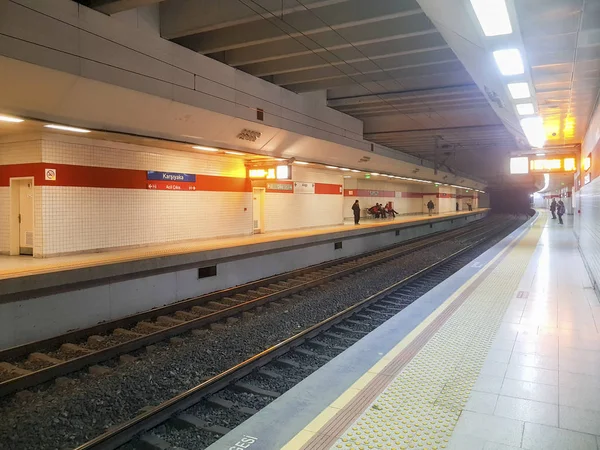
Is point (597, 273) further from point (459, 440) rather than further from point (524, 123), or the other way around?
point (459, 440)

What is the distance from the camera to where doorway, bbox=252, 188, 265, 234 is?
16000 mm

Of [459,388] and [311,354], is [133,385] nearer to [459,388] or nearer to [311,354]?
[311,354]

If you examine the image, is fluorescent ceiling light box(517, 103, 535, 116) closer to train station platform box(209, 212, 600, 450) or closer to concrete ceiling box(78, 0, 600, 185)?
concrete ceiling box(78, 0, 600, 185)

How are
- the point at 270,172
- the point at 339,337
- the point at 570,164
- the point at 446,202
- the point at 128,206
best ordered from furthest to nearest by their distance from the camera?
the point at 446,202 < the point at 570,164 < the point at 270,172 < the point at 128,206 < the point at 339,337

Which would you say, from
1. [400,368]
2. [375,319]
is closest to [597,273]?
[375,319]

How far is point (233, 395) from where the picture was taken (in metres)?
5.05

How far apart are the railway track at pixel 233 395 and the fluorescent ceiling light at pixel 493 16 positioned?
4425mm

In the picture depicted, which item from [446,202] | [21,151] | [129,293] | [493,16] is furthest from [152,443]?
[446,202]

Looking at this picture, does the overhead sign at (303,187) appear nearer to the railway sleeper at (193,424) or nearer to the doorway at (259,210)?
the doorway at (259,210)

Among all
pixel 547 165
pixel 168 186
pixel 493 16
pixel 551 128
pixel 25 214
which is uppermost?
pixel 551 128

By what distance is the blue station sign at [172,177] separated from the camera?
11.5 metres

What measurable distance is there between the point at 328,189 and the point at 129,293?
13041 millimetres

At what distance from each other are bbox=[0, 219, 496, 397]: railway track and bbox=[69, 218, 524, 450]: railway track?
71.8 inches

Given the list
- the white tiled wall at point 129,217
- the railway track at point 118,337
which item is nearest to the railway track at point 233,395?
the railway track at point 118,337
